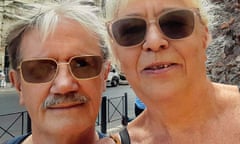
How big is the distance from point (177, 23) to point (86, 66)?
48cm

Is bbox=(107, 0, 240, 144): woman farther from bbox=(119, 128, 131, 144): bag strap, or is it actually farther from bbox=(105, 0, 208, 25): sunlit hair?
bbox=(119, 128, 131, 144): bag strap

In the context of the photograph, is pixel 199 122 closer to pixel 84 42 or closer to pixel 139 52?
pixel 139 52

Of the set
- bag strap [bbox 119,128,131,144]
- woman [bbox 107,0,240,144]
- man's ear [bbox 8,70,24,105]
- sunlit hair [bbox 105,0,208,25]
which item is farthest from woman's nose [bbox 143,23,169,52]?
man's ear [bbox 8,70,24,105]

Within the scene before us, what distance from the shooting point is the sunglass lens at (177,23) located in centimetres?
110

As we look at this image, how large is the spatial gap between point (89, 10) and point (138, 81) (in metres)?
0.57

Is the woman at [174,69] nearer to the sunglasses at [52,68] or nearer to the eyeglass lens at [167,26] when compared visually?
the eyeglass lens at [167,26]

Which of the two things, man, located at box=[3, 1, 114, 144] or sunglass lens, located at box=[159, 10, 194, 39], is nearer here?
sunglass lens, located at box=[159, 10, 194, 39]

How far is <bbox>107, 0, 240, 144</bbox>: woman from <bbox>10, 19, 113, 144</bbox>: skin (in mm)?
264

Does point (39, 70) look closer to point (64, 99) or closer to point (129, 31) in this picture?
point (64, 99)

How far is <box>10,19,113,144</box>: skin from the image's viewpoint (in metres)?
1.40

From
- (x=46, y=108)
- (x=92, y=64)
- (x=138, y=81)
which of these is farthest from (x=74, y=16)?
(x=138, y=81)

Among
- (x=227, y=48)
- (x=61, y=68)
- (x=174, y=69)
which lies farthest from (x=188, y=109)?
(x=227, y=48)

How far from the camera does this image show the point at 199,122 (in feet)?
3.93

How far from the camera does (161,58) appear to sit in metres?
1.08
